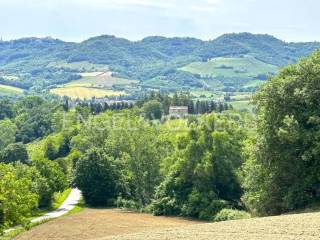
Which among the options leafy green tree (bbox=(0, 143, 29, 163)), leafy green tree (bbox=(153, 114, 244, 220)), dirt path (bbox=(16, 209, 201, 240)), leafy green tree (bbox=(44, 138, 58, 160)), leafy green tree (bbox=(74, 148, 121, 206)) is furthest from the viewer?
leafy green tree (bbox=(0, 143, 29, 163))

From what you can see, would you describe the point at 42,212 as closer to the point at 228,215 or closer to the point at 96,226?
the point at 96,226

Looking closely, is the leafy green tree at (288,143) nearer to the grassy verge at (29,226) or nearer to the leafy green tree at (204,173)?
the grassy verge at (29,226)

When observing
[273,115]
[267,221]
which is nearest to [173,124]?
[273,115]

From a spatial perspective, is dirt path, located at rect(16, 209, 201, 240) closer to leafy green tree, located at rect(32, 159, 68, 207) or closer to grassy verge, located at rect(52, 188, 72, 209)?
leafy green tree, located at rect(32, 159, 68, 207)

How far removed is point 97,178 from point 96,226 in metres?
35.9

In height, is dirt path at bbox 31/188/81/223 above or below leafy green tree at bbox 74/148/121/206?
below

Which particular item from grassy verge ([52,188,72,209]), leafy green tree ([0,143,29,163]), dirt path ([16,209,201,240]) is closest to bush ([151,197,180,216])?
dirt path ([16,209,201,240])

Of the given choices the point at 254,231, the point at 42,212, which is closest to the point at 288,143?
the point at 254,231

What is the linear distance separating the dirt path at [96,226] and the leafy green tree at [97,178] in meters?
18.5

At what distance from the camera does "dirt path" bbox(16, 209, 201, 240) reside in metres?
57.4

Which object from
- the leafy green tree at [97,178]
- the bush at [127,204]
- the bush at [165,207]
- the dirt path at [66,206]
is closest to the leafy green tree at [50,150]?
the dirt path at [66,206]

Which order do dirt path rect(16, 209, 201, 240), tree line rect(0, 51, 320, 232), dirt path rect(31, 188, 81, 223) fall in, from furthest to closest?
dirt path rect(31, 188, 81, 223)
dirt path rect(16, 209, 201, 240)
tree line rect(0, 51, 320, 232)

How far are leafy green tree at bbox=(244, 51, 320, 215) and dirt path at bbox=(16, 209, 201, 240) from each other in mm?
9569

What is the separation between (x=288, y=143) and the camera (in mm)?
52125
